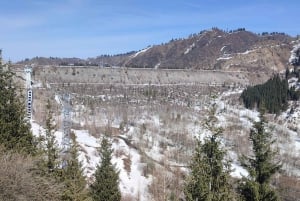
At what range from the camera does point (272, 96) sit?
117 meters

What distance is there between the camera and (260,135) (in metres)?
24.3

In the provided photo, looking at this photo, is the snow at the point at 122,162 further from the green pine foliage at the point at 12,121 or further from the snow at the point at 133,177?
the green pine foliage at the point at 12,121

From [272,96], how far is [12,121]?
98123 mm

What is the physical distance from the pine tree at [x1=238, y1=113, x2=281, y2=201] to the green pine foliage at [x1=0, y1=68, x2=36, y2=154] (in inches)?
479

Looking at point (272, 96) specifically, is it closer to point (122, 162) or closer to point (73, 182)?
point (122, 162)

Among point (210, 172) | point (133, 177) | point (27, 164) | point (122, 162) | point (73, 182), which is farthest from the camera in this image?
point (122, 162)

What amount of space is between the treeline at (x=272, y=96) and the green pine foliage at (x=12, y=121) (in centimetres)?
8515

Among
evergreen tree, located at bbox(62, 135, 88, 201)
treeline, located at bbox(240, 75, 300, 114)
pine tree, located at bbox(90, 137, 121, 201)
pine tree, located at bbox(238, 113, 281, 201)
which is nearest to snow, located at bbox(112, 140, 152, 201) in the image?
pine tree, located at bbox(90, 137, 121, 201)

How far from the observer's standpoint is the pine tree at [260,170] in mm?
23406

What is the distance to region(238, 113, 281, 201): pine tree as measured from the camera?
23406mm

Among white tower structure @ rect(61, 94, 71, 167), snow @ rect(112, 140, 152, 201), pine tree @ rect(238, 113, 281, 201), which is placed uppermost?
pine tree @ rect(238, 113, 281, 201)

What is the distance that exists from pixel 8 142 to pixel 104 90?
116 metres

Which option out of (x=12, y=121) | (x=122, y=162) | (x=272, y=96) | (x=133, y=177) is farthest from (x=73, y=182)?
(x=272, y=96)

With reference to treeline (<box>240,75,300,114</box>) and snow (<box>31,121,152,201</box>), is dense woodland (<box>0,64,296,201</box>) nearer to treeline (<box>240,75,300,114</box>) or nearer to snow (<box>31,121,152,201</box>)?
snow (<box>31,121,152,201</box>)
